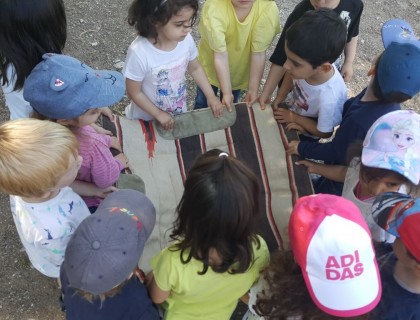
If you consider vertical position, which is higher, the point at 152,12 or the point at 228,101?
the point at 152,12

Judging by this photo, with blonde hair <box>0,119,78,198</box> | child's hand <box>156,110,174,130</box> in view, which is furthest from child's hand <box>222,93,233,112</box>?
blonde hair <box>0,119,78,198</box>

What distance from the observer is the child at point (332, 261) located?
4.12 ft

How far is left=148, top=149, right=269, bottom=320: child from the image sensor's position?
1.27 m

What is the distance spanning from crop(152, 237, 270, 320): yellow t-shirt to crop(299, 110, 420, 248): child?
50cm

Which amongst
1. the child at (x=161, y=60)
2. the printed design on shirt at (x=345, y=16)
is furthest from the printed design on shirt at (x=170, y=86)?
the printed design on shirt at (x=345, y=16)

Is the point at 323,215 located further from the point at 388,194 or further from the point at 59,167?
the point at 59,167

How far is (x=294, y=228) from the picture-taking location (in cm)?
134

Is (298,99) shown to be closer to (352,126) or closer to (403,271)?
(352,126)

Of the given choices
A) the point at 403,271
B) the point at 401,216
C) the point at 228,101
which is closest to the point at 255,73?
the point at 228,101

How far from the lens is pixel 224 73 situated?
2.43 metres

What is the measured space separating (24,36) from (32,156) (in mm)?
672

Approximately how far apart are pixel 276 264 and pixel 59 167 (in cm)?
80

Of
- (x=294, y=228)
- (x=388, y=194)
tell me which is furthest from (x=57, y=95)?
(x=388, y=194)

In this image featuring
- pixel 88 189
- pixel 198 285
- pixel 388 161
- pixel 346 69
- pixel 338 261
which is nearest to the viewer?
pixel 338 261
